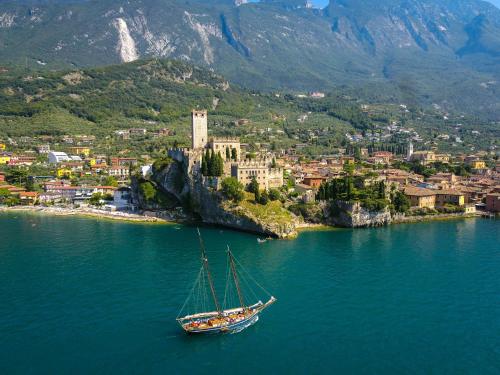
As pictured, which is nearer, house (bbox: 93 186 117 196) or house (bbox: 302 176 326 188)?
house (bbox: 302 176 326 188)

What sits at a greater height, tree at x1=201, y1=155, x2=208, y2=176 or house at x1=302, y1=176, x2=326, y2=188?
tree at x1=201, y1=155, x2=208, y2=176

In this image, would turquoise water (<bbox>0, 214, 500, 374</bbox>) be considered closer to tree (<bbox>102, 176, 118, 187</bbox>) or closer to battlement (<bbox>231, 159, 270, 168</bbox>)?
battlement (<bbox>231, 159, 270, 168</bbox>)

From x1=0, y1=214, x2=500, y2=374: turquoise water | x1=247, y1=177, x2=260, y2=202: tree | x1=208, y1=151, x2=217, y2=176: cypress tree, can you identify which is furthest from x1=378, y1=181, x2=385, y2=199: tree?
x1=208, y1=151, x2=217, y2=176: cypress tree

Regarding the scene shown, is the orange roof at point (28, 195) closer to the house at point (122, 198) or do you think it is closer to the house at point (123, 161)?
the house at point (122, 198)

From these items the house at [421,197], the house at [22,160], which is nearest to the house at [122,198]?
the house at [22,160]

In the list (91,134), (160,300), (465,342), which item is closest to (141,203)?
(160,300)

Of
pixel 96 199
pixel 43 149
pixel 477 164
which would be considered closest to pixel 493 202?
pixel 477 164

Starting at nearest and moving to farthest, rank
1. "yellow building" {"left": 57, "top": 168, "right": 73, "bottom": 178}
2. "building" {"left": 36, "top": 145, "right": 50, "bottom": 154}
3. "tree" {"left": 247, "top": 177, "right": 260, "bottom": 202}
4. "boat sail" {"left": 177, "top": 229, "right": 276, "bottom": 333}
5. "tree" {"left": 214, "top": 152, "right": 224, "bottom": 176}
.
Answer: "boat sail" {"left": 177, "top": 229, "right": 276, "bottom": 333}
"tree" {"left": 247, "top": 177, "right": 260, "bottom": 202}
"tree" {"left": 214, "top": 152, "right": 224, "bottom": 176}
"yellow building" {"left": 57, "top": 168, "right": 73, "bottom": 178}
"building" {"left": 36, "top": 145, "right": 50, "bottom": 154}
